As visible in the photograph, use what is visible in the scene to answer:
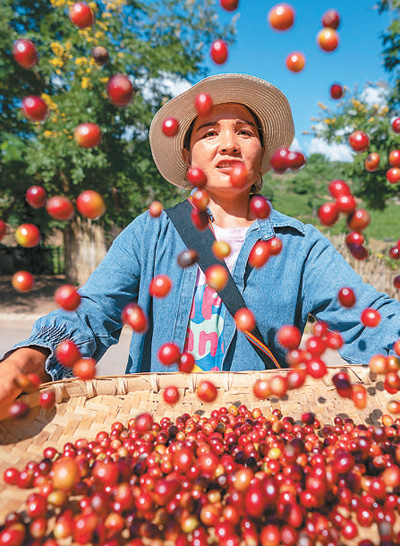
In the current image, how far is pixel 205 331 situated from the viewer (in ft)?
7.09

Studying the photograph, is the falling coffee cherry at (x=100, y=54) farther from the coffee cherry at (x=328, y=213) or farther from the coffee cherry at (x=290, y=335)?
the coffee cherry at (x=290, y=335)

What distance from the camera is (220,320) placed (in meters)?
2.15

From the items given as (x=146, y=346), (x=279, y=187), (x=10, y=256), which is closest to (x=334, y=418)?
(x=146, y=346)

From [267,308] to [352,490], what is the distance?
920mm

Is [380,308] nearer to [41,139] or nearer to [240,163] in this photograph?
[240,163]

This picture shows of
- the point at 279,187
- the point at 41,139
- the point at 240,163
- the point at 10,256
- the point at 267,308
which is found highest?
the point at 279,187

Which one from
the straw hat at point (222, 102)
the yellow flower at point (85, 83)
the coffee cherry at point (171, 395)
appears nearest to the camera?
the coffee cherry at point (171, 395)

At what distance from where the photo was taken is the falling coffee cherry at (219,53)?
153 cm

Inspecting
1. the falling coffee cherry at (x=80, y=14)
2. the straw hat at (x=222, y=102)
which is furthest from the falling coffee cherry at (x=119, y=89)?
the straw hat at (x=222, y=102)

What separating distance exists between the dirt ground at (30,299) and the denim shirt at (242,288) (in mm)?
7632

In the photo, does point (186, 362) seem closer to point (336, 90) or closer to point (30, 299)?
point (336, 90)

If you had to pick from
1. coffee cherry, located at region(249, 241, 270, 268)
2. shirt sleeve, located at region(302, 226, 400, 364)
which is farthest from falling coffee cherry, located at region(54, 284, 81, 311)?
shirt sleeve, located at region(302, 226, 400, 364)

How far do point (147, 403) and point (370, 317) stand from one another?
1.09m

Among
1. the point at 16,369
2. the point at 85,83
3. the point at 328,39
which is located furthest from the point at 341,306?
the point at 85,83
